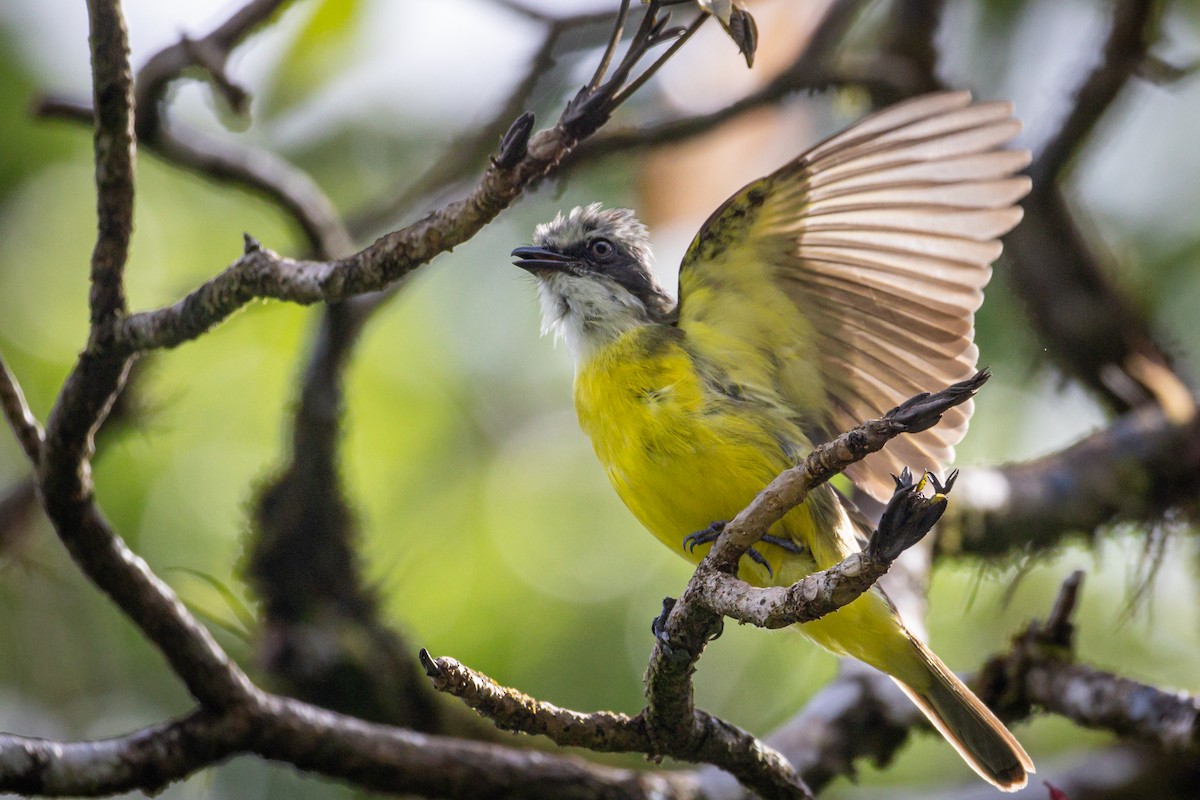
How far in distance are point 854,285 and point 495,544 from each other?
356 cm

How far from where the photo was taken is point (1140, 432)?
5.12 metres

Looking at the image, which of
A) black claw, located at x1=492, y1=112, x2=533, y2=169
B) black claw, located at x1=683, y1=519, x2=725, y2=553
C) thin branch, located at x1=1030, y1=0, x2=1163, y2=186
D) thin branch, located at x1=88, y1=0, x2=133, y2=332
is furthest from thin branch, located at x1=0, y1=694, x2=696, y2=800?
thin branch, located at x1=1030, y1=0, x2=1163, y2=186

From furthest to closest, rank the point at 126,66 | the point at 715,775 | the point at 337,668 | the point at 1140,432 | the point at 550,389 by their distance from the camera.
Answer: the point at 550,389, the point at 1140,432, the point at 337,668, the point at 715,775, the point at 126,66

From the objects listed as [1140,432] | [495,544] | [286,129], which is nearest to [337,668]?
[495,544]

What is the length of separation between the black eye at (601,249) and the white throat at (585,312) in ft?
0.63

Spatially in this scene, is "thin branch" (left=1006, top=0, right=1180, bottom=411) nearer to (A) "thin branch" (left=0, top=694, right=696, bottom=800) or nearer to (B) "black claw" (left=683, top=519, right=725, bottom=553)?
(B) "black claw" (left=683, top=519, right=725, bottom=553)

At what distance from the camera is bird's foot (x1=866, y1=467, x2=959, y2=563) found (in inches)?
80.0

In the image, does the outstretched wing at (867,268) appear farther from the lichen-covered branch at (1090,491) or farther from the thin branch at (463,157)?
the thin branch at (463,157)

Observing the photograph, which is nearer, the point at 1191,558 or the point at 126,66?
the point at 126,66

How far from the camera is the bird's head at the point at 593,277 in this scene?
421cm

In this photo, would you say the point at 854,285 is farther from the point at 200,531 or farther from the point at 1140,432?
the point at 200,531

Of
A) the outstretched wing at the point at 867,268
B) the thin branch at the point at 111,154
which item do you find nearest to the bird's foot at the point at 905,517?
the outstretched wing at the point at 867,268

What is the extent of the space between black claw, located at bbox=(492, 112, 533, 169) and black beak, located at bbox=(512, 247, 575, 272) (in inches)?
78.3

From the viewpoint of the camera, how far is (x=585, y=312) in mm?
4281
